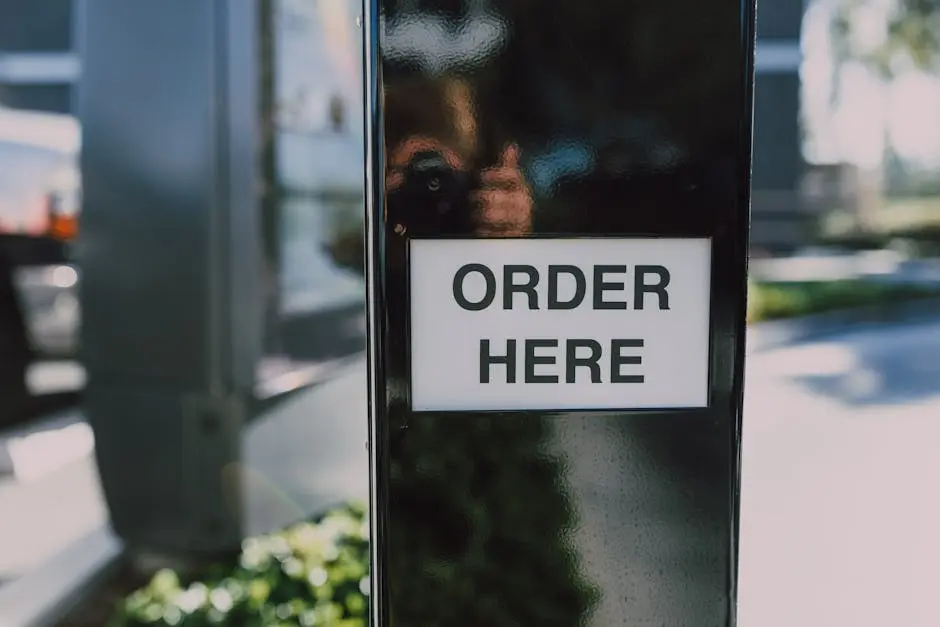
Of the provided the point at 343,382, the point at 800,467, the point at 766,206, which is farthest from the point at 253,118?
the point at 766,206

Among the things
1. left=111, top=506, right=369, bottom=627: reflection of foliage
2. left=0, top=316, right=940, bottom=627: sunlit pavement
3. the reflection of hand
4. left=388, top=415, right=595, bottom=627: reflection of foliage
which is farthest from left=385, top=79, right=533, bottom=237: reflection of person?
left=0, top=316, right=940, bottom=627: sunlit pavement

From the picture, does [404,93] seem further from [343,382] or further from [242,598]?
[343,382]

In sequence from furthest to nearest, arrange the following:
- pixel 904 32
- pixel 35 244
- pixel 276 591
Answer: pixel 904 32 < pixel 35 244 < pixel 276 591

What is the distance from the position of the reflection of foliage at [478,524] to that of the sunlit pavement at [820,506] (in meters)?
2.35

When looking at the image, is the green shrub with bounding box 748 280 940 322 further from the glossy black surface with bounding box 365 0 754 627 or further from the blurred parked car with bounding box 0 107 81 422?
the glossy black surface with bounding box 365 0 754 627

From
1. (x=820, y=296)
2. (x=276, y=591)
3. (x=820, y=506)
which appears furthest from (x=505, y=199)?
(x=820, y=296)

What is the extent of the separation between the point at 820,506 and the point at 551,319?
386cm

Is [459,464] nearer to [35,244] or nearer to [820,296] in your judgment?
[35,244]

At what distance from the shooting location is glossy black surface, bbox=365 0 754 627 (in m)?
1.38

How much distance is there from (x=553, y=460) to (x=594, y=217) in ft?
1.18

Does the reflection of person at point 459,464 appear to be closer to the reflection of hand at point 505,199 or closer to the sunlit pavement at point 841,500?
the reflection of hand at point 505,199

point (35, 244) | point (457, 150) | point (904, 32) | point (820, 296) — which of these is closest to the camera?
point (457, 150)

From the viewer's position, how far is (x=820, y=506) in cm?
483

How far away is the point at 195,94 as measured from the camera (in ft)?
11.2
